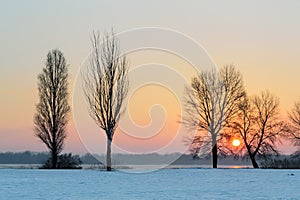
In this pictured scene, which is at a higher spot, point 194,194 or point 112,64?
point 112,64

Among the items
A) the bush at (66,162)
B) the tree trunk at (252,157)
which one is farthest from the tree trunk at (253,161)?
the bush at (66,162)

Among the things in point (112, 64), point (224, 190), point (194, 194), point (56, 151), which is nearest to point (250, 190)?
point (224, 190)

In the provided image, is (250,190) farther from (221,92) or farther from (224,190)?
(221,92)

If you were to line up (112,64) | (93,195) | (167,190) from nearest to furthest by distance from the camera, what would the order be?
(93,195)
(167,190)
(112,64)

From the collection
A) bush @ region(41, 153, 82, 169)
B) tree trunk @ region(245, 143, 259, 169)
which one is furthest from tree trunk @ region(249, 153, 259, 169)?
bush @ region(41, 153, 82, 169)

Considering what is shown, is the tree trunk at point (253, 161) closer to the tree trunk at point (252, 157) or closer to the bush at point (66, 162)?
the tree trunk at point (252, 157)

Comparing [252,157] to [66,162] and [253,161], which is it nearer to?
[253,161]

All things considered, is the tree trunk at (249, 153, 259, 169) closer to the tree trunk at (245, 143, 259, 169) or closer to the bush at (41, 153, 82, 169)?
the tree trunk at (245, 143, 259, 169)

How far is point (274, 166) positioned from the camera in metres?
48.5

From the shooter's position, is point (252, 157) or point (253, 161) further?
point (252, 157)

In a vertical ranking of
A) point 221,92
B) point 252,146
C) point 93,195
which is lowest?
point 93,195

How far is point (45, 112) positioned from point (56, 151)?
4.30 meters

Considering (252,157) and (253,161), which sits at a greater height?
(252,157)

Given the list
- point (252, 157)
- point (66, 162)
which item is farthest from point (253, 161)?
point (66, 162)
